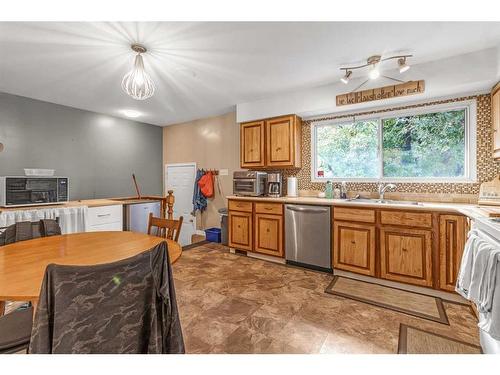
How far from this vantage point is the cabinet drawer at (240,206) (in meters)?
3.56

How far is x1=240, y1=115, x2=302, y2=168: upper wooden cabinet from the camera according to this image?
136 inches

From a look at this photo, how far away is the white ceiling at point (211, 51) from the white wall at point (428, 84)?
9cm

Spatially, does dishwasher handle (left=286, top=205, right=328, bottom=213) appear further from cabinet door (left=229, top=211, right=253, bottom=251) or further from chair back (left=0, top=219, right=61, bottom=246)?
chair back (left=0, top=219, right=61, bottom=246)

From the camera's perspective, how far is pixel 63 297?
2.64 ft

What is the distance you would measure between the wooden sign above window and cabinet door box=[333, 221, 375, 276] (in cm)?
151

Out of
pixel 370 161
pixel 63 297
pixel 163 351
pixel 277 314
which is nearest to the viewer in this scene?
pixel 63 297

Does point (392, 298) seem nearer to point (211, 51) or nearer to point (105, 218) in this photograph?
point (211, 51)

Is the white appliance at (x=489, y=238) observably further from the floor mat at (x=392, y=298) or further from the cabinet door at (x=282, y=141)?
the cabinet door at (x=282, y=141)

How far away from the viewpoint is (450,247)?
2.24 metres

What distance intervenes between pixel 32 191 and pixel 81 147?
130 cm

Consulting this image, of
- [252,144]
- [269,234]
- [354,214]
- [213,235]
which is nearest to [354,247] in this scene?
[354,214]
